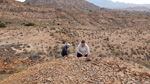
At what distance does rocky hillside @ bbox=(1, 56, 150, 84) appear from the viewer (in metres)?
4.02

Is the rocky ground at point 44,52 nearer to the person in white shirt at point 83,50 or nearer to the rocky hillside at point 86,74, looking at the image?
the rocky hillside at point 86,74

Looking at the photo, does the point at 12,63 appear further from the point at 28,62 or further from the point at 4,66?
the point at 28,62

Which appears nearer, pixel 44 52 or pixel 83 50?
pixel 83 50

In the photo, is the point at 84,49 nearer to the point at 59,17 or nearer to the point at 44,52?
the point at 44,52

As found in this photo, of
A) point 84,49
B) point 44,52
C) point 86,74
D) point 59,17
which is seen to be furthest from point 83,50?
point 59,17

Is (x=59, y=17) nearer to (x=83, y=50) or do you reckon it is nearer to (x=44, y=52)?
(x=44, y=52)

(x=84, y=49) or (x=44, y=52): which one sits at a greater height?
(x=84, y=49)

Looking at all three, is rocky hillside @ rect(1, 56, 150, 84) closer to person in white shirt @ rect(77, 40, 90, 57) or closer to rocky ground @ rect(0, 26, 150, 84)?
rocky ground @ rect(0, 26, 150, 84)

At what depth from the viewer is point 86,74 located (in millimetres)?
4371

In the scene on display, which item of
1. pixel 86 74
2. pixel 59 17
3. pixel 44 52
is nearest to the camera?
pixel 86 74

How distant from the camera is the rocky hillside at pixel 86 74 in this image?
4020mm

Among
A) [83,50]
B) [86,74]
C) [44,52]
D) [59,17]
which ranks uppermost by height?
[59,17]

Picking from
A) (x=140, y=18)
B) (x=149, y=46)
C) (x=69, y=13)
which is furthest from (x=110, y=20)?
(x=149, y=46)

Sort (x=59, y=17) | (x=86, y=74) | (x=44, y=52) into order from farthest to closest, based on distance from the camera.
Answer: (x=59, y=17), (x=44, y=52), (x=86, y=74)
